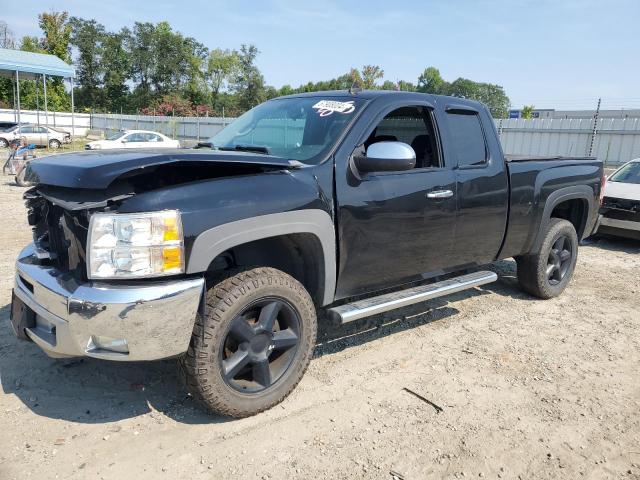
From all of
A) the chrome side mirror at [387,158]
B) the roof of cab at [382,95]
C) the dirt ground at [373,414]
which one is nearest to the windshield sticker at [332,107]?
the roof of cab at [382,95]

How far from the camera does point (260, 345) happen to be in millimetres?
3107

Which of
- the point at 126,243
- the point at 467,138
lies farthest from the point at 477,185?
the point at 126,243

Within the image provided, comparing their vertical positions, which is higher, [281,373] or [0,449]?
[281,373]

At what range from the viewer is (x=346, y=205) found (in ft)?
11.2

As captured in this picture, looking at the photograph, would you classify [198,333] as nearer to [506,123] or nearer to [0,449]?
A: [0,449]

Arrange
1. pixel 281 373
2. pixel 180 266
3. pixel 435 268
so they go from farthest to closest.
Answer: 1. pixel 435 268
2. pixel 281 373
3. pixel 180 266

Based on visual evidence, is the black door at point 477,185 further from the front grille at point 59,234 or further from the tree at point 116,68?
the tree at point 116,68

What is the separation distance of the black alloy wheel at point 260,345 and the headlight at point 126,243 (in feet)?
2.08

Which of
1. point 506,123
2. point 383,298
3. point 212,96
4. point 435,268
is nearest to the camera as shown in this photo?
point 383,298

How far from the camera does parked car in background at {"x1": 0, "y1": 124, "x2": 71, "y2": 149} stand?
1167 inches

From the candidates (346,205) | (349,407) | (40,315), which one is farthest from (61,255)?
(349,407)

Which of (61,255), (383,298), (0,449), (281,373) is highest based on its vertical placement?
(61,255)

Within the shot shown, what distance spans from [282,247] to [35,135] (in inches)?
1234

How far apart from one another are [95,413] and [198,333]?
931mm
